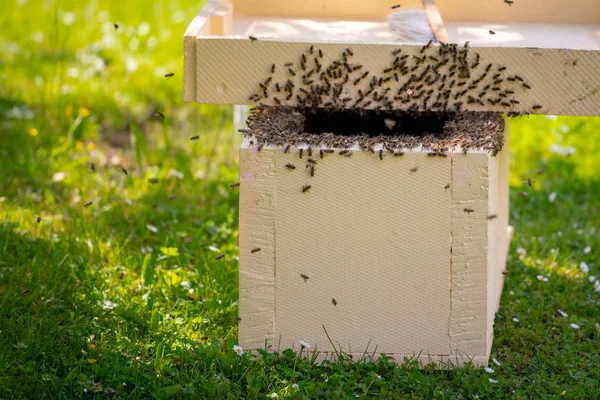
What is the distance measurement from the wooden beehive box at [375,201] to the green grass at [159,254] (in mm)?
218

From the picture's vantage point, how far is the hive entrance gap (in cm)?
504

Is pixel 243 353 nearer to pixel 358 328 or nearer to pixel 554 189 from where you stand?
pixel 358 328

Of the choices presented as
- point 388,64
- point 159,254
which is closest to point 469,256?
point 388,64

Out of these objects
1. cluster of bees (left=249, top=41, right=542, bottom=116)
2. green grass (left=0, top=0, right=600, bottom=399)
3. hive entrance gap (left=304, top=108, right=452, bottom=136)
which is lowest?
green grass (left=0, top=0, right=600, bottom=399)

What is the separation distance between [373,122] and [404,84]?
3.05ft

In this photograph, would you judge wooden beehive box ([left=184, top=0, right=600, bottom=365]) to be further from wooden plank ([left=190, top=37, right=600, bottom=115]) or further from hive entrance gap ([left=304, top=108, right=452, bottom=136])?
hive entrance gap ([left=304, top=108, right=452, bottom=136])

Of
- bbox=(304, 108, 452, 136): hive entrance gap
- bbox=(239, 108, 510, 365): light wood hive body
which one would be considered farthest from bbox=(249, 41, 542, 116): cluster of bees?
bbox=(304, 108, 452, 136): hive entrance gap

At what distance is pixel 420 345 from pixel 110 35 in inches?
247

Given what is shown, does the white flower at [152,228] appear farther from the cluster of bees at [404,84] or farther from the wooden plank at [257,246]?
the cluster of bees at [404,84]

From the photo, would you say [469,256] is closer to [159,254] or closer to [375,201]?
[375,201]

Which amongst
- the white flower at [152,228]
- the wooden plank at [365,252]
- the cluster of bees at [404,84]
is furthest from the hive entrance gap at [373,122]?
the white flower at [152,228]

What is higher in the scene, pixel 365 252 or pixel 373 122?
pixel 373 122

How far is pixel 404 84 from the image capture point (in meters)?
4.27

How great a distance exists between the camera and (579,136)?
7.60 m
